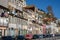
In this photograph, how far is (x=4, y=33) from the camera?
4903 centimetres

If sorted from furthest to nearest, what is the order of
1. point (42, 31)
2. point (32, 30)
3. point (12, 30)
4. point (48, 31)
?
point (48, 31) → point (42, 31) → point (32, 30) → point (12, 30)

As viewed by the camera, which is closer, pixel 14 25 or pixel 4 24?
pixel 4 24

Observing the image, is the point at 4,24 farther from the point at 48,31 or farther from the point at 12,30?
the point at 48,31

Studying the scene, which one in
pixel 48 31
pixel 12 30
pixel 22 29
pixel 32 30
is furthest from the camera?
pixel 48 31

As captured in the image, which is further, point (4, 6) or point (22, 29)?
point (22, 29)

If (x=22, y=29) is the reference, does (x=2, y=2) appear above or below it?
above

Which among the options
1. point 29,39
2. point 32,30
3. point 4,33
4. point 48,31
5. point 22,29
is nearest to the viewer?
point 29,39

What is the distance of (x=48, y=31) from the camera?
311ft

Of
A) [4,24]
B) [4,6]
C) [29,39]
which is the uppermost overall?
[4,6]

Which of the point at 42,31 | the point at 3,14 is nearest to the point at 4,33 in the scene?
the point at 3,14

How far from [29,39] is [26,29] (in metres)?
26.2

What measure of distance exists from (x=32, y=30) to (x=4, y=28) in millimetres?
22382

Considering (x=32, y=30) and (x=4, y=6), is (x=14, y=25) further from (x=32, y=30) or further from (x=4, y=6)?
(x=32, y=30)

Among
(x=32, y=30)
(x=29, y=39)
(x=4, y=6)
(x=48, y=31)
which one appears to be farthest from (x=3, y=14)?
(x=48, y=31)
